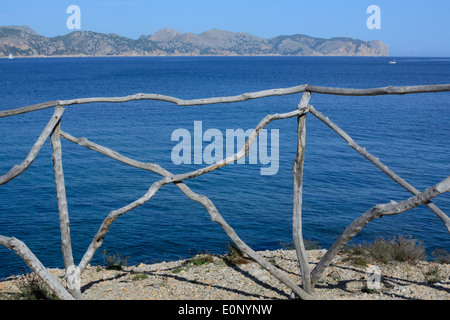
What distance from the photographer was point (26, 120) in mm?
35125

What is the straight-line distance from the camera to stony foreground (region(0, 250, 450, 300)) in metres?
7.10

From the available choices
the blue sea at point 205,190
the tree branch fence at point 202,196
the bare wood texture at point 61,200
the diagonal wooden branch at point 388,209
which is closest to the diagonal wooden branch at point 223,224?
the tree branch fence at point 202,196

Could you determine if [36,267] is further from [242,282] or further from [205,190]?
[205,190]

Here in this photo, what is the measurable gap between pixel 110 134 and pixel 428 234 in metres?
A: 21.6

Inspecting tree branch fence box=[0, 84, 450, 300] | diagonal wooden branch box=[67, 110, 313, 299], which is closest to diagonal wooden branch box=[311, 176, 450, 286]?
tree branch fence box=[0, 84, 450, 300]

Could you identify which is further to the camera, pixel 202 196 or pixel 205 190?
pixel 205 190

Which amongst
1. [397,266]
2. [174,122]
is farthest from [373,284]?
[174,122]

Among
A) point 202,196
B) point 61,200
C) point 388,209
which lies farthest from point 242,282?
point 61,200

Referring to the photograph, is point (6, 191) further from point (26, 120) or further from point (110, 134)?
point (26, 120)

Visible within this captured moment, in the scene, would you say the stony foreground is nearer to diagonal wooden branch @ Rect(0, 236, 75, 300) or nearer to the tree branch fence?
the tree branch fence

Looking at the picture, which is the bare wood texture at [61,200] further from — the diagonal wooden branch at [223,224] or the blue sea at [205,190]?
the blue sea at [205,190]

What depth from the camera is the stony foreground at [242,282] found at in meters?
7.10

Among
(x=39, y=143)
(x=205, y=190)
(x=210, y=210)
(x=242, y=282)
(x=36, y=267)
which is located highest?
(x=39, y=143)

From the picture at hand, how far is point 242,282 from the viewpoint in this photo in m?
7.80
